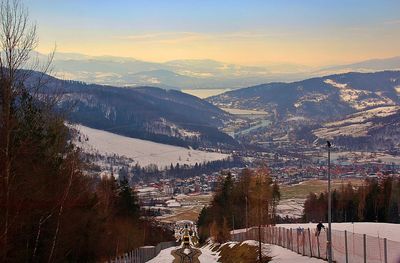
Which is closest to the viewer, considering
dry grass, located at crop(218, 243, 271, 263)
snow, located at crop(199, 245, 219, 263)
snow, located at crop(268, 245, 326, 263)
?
snow, located at crop(268, 245, 326, 263)

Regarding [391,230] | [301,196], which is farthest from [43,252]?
[301,196]

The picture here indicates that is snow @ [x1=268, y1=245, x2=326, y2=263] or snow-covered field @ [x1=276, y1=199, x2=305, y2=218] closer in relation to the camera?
snow @ [x1=268, y1=245, x2=326, y2=263]

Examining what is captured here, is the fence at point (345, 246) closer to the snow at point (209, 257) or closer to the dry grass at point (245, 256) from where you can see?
the dry grass at point (245, 256)

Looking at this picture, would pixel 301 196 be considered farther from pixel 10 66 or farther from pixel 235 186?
pixel 10 66

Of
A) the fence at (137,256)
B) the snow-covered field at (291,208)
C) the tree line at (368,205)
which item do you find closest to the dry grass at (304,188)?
the snow-covered field at (291,208)

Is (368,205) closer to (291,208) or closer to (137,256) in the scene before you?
(137,256)

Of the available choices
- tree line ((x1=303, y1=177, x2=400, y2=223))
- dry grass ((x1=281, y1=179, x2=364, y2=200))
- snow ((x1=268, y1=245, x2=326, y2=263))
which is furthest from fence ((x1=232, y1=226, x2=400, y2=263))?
dry grass ((x1=281, y1=179, x2=364, y2=200))

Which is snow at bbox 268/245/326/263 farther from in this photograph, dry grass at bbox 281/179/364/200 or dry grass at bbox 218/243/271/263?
dry grass at bbox 281/179/364/200

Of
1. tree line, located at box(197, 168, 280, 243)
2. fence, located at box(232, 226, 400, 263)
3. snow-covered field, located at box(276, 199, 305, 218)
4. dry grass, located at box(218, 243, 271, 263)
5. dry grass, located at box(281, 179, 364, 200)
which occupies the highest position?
fence, located at box(232, 226, 400, 263)
